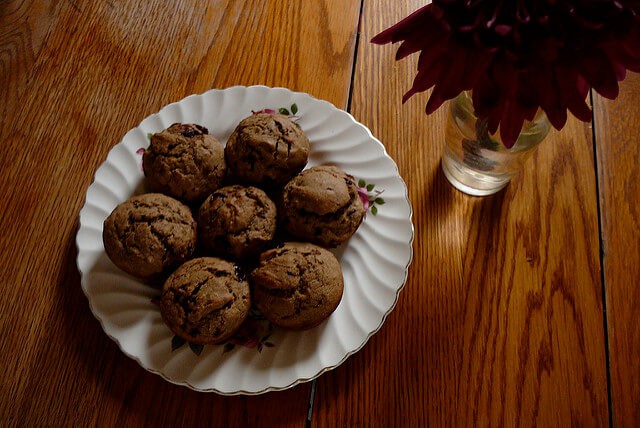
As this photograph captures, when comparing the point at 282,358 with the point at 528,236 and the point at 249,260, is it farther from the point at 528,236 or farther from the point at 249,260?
the point at 528,236

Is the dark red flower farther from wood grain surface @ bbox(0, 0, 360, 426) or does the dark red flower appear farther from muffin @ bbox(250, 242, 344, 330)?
wood grain surface @ bbox(0, 0, 360, 426)

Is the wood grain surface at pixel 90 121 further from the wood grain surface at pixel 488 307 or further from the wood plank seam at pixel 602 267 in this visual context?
the wood plank seam at pixel 602 267

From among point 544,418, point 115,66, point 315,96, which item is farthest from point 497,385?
point 115,66

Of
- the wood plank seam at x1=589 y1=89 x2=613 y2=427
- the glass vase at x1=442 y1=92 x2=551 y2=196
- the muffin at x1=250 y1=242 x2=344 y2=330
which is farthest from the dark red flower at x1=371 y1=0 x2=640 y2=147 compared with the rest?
the wood plank seam at x1=589 y1=89 x2=613 y2=427

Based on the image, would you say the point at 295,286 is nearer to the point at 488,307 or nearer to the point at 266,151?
the point at 266,151

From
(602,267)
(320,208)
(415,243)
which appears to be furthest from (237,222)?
(602,267)

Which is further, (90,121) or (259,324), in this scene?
(90,121)

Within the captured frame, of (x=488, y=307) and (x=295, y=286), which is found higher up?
(x=295, y=286)
